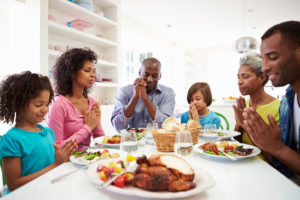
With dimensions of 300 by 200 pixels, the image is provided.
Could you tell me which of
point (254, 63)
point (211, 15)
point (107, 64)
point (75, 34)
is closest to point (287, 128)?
point (254, 63)

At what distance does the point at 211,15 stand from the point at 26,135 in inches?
198

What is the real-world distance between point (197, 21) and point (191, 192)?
5529 mm

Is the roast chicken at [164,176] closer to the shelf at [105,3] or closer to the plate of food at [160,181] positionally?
the plate of food at [160,181]

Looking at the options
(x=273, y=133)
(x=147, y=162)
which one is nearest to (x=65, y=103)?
(x=147, y=162)

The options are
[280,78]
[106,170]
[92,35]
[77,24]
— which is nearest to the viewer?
[106,170]

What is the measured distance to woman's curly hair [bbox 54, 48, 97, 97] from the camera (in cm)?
161

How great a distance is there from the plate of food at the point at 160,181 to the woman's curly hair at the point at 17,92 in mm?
678

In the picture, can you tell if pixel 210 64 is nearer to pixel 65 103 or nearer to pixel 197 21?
pixel 197 21

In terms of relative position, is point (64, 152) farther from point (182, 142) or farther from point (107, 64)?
point (107, 64)

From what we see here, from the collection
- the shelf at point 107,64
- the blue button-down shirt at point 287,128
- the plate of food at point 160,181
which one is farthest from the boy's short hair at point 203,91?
the shelf at point 107,64

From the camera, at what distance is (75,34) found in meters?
3.21

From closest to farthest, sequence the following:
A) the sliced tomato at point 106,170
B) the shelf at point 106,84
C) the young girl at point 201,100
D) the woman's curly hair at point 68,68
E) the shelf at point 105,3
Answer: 1. the sliced tomato at point 106,170
2. the woman's curly hair at point 68,68
3. the young girl at point 201,100
4. the shelf at point 106,84
5. the shelf at point 105,3

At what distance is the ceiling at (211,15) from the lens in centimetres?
434

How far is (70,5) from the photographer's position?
3.04m
